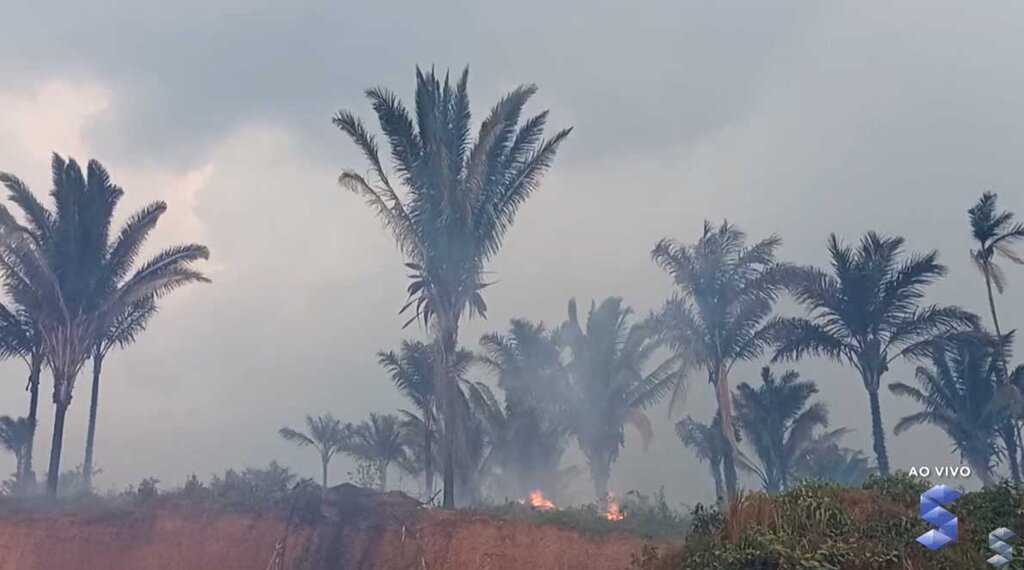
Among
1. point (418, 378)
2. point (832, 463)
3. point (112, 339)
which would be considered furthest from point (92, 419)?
point (832, 463)

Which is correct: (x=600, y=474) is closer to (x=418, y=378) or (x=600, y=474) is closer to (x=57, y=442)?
(x=418, y=378)

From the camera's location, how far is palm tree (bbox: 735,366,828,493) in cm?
4312

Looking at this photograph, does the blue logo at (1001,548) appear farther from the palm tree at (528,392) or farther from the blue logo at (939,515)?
the palm tree at (528,392)

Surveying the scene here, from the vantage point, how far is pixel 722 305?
1095 inches

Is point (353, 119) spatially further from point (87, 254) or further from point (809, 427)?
point (809, 427)

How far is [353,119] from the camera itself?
82.2ft

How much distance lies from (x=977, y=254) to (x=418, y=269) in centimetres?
1597

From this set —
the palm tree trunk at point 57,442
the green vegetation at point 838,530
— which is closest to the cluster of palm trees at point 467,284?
the palm tree trunk at point 57,442

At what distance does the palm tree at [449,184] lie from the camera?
80.3ft

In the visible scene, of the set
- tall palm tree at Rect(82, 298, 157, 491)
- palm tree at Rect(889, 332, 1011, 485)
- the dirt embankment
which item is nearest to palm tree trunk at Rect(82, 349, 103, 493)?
tall palm tree at Rect(82, 298, 157, 491)

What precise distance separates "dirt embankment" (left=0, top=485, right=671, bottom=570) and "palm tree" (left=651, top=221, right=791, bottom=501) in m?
9.25

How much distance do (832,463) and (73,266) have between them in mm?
42759

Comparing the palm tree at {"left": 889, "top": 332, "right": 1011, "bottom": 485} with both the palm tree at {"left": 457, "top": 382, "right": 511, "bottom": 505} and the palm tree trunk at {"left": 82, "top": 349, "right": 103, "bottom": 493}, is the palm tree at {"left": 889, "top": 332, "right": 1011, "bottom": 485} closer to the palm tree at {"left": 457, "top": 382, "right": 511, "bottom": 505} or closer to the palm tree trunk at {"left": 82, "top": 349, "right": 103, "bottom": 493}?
the palm tree at {"left": 457, "top": 382, "right": 511, "bottom": 505}

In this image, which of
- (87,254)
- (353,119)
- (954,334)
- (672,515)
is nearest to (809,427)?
(954,334)
